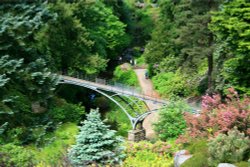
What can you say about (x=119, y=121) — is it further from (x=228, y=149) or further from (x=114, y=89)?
(x=228, y=149)

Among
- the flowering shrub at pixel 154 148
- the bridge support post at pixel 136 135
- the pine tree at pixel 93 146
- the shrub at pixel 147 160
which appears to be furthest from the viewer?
the bridge support post at pixel 136 135

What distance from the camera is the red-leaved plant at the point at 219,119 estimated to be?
1195 centimetres

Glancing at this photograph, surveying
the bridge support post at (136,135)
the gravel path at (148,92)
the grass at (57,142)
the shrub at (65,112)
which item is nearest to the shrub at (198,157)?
the grass at (57,142)

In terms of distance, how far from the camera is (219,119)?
40.7ft

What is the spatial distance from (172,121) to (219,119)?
6.10m

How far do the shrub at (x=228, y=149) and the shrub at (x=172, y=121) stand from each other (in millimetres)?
7776

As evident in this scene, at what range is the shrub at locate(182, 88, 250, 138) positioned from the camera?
39.2ft

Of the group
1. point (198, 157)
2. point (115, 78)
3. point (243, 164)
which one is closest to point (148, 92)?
point (115, 78)

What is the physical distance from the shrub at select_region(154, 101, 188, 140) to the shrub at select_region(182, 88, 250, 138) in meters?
3.74

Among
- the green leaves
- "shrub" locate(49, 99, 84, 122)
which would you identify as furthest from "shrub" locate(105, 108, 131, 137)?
the green leaves

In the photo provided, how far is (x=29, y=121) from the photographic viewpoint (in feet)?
67.2

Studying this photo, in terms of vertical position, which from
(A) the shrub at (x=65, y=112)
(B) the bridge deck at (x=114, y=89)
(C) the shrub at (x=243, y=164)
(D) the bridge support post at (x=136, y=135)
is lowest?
(C) the shrub at (x=243, y=164)

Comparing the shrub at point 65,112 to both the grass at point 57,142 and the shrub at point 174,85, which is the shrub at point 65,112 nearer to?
the grass at point 57,142

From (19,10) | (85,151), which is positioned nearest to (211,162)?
(85,151)
